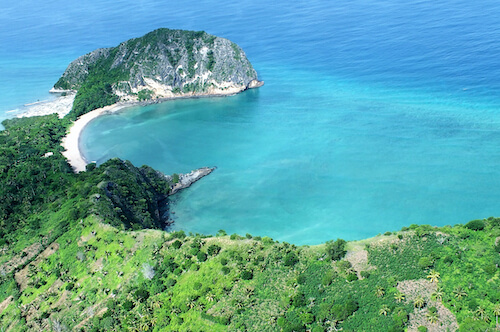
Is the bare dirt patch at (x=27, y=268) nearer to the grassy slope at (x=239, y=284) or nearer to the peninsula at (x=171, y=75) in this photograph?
the grassy slope at (x=239, y=284)

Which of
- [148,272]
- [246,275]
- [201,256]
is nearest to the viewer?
[246,275]

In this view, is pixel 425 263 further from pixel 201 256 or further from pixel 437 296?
pixel 201 256

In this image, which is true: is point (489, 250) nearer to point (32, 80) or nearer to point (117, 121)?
point (117, 121)

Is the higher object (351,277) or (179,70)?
(179,70)

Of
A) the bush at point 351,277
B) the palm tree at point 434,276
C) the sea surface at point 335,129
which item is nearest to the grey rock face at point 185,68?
the sea surface at point 335,129

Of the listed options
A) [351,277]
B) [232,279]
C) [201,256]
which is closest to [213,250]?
[201,256]

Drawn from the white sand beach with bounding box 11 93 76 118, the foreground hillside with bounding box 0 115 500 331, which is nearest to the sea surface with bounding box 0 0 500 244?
the white sand beach with bounding box 11 93 76 118

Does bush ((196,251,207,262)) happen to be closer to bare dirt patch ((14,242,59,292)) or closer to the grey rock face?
bare dirt patch ((14,242,59,292))
